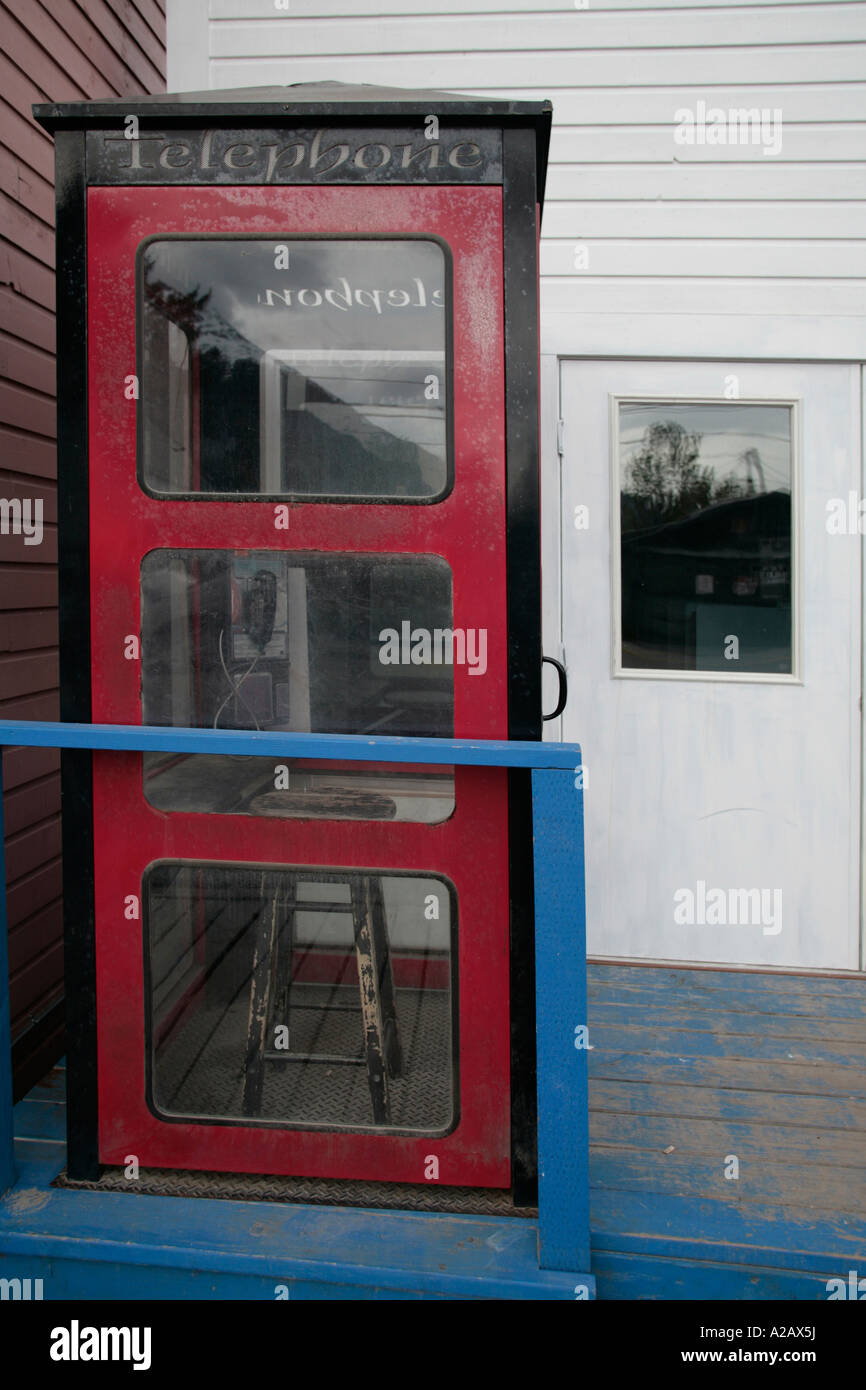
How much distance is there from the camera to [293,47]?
11.9 ft

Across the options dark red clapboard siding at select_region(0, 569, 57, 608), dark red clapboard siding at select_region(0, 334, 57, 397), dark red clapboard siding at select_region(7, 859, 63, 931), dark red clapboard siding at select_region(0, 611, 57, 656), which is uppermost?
dark red clapboard siding at select_region(0, 334, 57, 397)

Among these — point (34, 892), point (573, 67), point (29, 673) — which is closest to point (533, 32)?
point (573, 67)

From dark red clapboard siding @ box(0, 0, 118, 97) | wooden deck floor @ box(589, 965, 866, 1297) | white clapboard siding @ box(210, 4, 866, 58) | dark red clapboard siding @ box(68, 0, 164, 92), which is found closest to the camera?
wooden deck floor @ box(589, 965, 866, 1297)

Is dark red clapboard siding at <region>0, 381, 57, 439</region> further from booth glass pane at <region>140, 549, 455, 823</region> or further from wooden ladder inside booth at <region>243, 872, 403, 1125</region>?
wooden ladder inside booth at <region>243, 872, 403, 1125</region>

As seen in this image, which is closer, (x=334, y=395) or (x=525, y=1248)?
(x=525, y=1248)

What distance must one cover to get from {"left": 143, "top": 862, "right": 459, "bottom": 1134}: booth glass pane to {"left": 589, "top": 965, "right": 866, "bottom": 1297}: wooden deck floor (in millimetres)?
503

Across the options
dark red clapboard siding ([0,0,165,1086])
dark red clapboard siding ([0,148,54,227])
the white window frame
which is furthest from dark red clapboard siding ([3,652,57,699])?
the white window frame

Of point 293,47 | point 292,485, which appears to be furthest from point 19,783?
point 293,47

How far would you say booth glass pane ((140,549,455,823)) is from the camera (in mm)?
2039

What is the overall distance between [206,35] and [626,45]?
1663mm

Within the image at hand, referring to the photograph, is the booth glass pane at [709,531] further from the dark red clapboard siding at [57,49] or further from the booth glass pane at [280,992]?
the dark red clapboard siding at [57,49]

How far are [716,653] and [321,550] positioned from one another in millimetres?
2070
